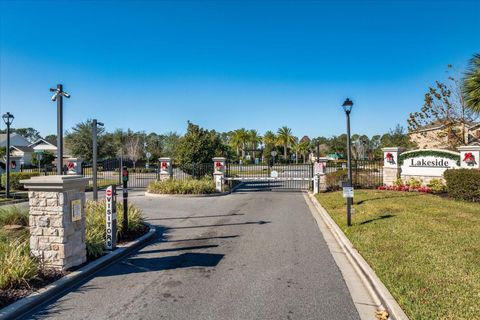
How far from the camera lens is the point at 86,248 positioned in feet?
21.5

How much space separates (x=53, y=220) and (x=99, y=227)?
223 centimetres

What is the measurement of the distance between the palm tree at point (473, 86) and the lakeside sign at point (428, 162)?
5145mm

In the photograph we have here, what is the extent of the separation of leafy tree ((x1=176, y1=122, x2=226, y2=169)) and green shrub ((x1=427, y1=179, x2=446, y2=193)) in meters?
13.7

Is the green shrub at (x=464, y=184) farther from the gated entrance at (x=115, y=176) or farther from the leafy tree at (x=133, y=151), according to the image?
the leafy tree at (x=133, y=151)

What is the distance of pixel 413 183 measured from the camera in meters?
17.0

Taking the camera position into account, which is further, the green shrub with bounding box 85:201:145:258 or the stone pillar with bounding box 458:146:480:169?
the stone pillar with bounding box 458:146:480:169

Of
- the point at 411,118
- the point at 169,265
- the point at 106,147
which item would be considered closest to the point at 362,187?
the point at 411,118

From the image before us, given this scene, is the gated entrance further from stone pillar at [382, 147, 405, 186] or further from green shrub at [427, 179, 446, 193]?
green shrub at [427, 179, 446, 193]

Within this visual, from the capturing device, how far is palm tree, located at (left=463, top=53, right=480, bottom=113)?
11.2 m

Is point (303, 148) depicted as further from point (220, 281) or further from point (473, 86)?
point (220, 281)

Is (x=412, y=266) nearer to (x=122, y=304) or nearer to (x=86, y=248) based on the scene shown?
(x=122, y=304)

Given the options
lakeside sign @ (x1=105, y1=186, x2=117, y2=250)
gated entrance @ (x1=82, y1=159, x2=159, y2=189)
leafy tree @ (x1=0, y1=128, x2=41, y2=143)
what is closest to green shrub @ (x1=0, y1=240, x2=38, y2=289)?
lakeside sign @ (x1=105, y1=186, x2=117, y2=250)

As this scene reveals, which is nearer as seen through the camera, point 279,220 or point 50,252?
point 50,252

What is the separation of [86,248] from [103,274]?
0.96 m
